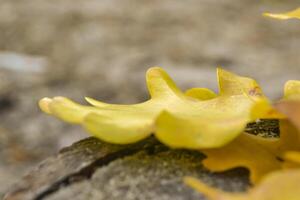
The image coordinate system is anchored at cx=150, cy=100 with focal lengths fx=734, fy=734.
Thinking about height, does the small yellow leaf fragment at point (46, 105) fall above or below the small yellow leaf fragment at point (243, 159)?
above

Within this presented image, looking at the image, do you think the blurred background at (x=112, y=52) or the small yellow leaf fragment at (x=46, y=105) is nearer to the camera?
the small yellow leaf fragment at (x=46, y=105)

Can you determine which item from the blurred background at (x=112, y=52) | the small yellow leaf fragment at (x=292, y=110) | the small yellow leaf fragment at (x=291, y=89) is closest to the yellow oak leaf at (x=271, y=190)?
the small yellow leaf fragment at (x=292, y=110)

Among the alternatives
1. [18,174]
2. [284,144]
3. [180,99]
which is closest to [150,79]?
[180,99]

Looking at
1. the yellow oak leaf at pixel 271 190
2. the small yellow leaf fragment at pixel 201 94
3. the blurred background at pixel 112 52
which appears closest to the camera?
the yellow oak leaf at pixel 271 190

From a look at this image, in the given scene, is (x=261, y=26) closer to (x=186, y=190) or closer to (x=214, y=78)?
(x=214, y=78)

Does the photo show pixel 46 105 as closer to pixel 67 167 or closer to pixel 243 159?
pixel 67 167

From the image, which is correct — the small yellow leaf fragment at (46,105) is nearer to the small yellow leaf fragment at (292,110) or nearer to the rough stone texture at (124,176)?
the rough stone texture at (124,176)
